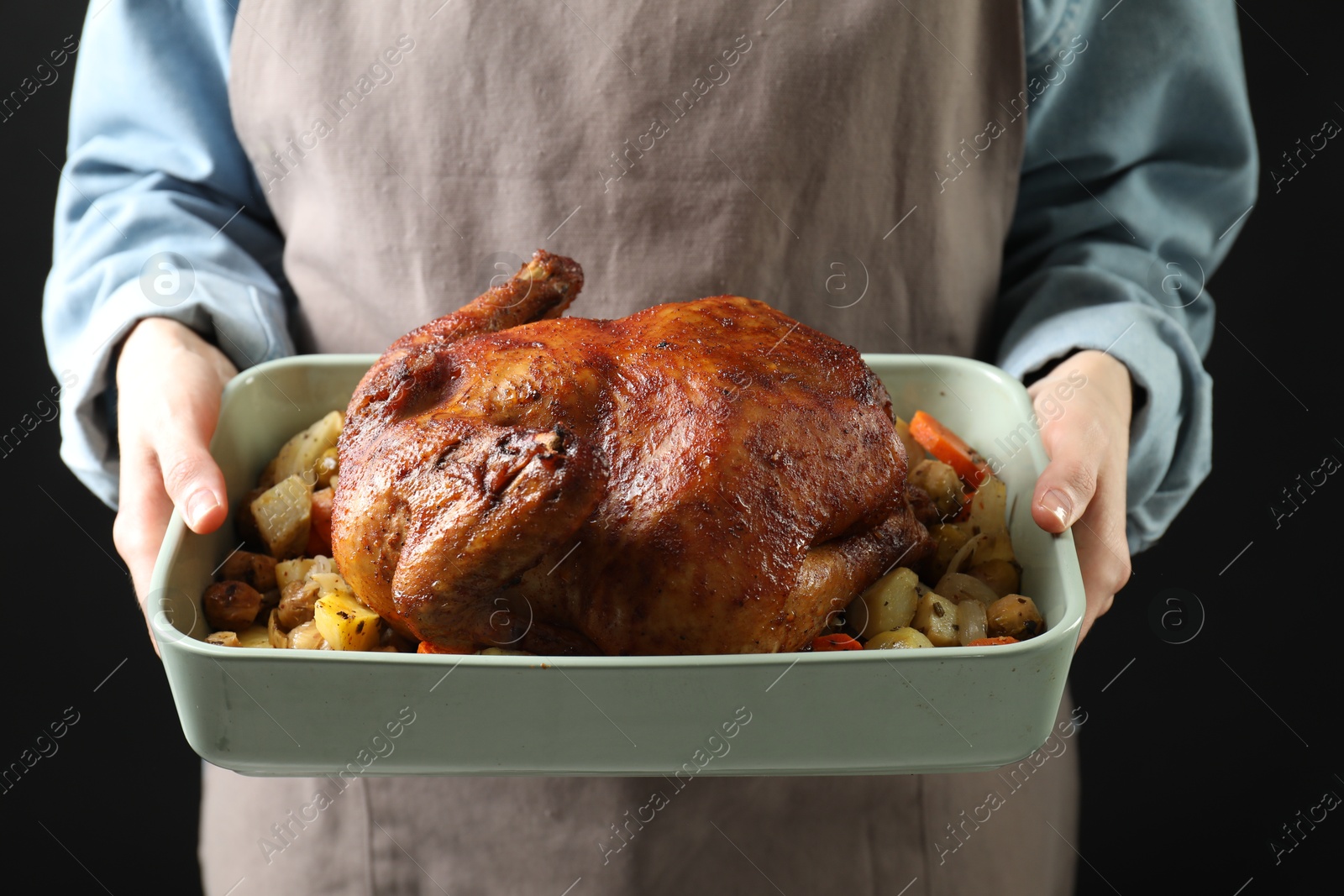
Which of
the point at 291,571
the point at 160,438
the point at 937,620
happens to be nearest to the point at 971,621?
the point at 937,620

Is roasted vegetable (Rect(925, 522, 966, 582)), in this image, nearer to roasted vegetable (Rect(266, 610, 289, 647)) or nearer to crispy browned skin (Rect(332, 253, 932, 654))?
crispy browned skin (Rect(332, 253, 932, 654))

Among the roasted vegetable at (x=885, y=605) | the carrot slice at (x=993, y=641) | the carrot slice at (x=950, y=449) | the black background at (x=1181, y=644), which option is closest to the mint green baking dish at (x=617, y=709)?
the carrot slice at (x=993, y=641)

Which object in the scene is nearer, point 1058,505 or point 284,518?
point 1058,505

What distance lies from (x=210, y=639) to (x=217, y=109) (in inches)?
41.6

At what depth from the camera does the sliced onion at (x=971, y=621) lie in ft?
3.68

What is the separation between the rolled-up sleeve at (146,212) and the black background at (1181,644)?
1.91 feet

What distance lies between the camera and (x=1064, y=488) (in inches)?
45.7

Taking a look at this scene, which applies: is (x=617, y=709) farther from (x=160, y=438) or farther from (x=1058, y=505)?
(x=160, y=438)

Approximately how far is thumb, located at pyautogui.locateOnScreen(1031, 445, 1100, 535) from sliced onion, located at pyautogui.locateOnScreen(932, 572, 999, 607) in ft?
0.30

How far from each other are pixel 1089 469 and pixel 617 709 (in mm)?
610

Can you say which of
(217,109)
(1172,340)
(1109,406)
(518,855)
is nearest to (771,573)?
(1109,406)

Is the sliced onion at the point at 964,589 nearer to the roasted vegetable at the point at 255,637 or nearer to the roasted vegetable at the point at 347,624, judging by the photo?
the roasted vegetable at the point at 347,624

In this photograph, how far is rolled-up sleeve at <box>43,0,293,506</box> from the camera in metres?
1.59

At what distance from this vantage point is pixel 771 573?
986mm
